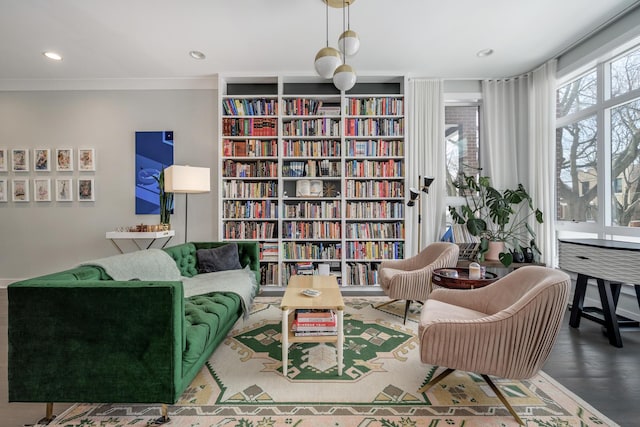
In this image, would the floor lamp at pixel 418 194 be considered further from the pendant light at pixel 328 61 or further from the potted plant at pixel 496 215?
the pendant light at pixel 328 61

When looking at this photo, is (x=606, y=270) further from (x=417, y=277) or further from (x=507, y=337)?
(x=507, y=337)

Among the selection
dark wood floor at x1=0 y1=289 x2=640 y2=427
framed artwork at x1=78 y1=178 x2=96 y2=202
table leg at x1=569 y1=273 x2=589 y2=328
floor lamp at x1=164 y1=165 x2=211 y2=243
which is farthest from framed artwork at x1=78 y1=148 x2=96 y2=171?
table leg at x1=569 y1=273 x2=589 y2=328

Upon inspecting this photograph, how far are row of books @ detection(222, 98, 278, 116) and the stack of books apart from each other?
2.95 meters

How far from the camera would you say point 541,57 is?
3.58 meters

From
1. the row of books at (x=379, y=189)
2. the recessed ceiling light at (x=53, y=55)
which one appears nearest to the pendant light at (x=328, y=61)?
the row of books at (x=379, y=189)

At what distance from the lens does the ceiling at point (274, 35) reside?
2.66 meters

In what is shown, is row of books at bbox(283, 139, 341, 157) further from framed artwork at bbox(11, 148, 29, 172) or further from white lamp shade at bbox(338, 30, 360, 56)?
framed artwork at bbox(11, 148, 29, 172)

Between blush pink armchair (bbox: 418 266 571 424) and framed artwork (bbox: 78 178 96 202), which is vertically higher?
framed artwork (bbox: 78 178 96 202)

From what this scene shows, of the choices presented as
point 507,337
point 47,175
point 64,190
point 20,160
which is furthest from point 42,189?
point 507,337

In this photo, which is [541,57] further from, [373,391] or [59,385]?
[59,385]

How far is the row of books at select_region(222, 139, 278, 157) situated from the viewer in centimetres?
397

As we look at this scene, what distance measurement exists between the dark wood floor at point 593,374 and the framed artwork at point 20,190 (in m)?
2.35

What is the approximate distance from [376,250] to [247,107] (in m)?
2.67

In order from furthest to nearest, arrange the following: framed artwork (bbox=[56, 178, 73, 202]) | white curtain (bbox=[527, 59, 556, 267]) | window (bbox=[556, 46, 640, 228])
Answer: framed artwork (bbox=[56, 178, 73, 202]) → white curtain (bbox=[527, 59, 556, 267]) → window (bbox=[556, 46, 640, 228])
